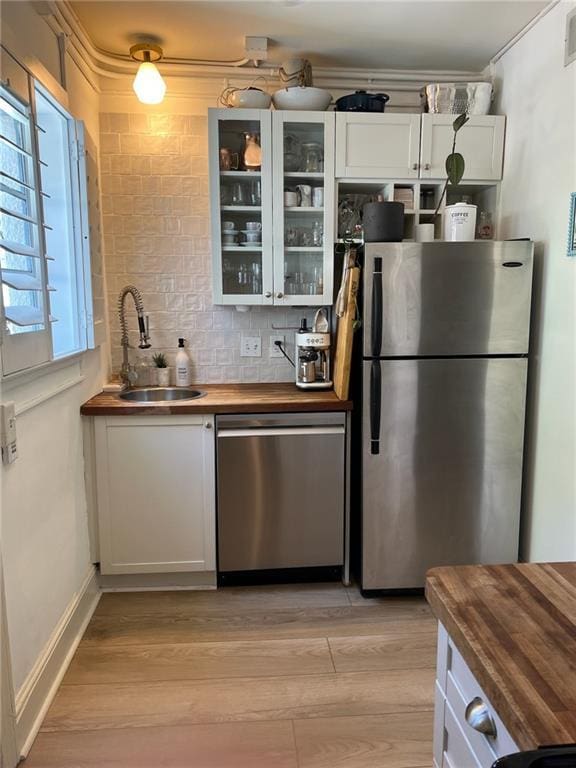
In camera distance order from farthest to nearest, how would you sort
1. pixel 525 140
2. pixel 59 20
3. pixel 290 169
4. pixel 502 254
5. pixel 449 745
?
pixel 290 169 < pixel 525 140 < pixel 502 254 < pixel 59 20 < pixel 449 745

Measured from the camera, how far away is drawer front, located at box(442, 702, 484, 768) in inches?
36.0

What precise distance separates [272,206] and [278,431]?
1.11 m

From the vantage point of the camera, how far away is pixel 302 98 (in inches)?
99.0

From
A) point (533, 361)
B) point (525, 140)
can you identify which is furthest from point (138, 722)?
point (525, 140)

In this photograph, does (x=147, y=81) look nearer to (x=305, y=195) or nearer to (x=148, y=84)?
(x=148, y=84)

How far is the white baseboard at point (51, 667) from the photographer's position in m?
1.61

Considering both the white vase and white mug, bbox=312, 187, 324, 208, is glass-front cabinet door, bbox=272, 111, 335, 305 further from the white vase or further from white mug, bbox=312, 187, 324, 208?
the white vase

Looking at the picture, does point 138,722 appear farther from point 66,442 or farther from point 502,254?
point 502,254

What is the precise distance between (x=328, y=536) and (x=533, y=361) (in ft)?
4.16

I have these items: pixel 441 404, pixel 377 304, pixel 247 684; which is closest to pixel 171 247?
pixel 377 304

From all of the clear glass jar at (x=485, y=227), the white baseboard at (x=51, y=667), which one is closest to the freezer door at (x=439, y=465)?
the clear glass jar at (x=485, y=227)

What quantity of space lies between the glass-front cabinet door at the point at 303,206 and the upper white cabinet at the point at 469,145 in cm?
48

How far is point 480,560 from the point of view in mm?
2475

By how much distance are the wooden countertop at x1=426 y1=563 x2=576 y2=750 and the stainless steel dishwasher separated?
1378 mm
